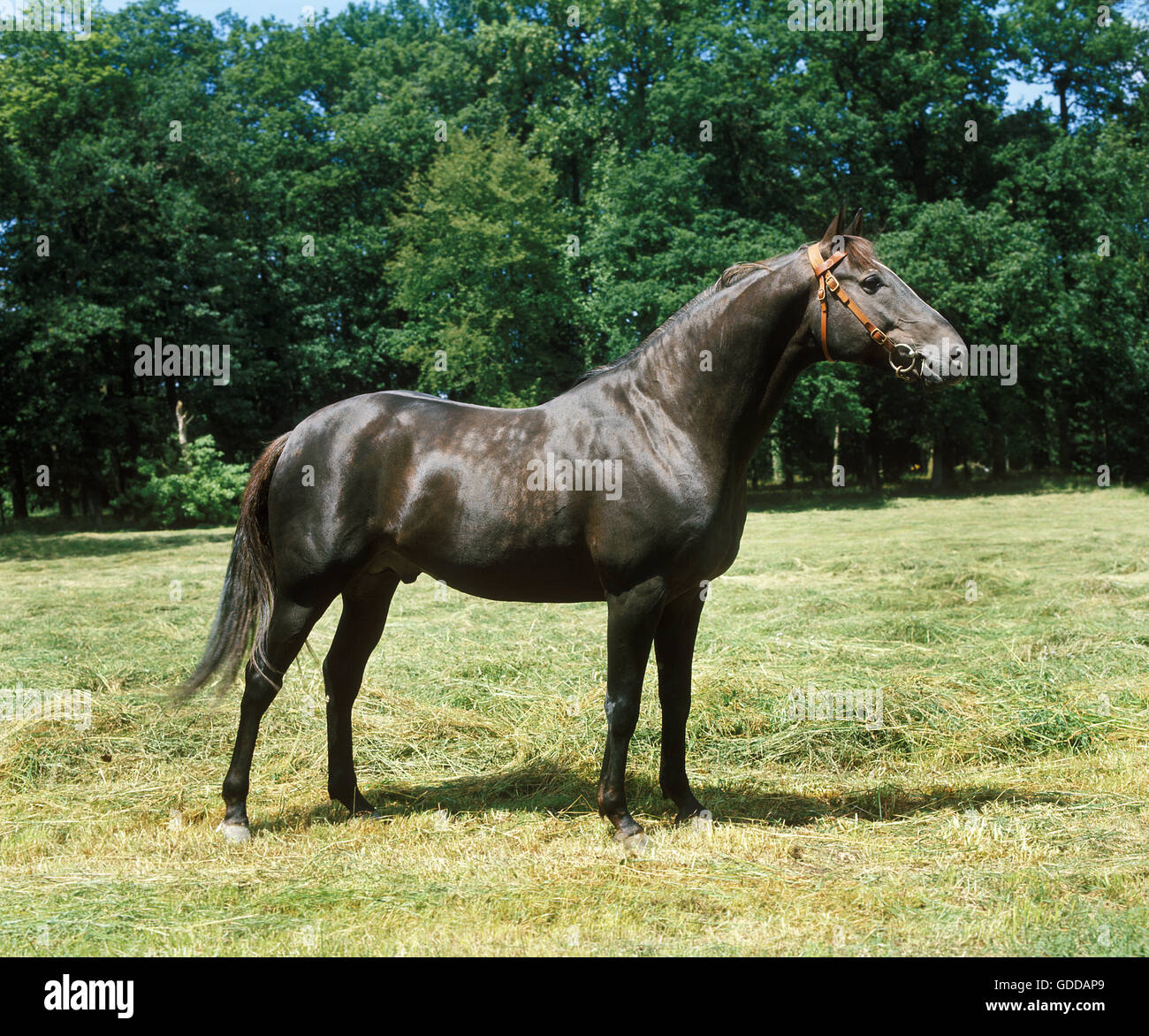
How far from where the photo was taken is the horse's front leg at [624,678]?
420cm

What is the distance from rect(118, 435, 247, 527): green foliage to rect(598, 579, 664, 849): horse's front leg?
22.4m

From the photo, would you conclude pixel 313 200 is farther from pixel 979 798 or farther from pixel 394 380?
pixel 979 798

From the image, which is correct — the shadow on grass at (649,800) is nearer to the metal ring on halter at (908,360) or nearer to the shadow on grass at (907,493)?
the metal ring on halter at (908,360)

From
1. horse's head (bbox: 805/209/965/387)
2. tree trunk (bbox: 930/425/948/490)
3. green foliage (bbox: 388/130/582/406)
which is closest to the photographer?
horse's head (bbox: 805/209/965/387)

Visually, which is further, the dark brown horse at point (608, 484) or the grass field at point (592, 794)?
the dark brown horse at point (608, 484)

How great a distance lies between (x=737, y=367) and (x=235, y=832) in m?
3.22

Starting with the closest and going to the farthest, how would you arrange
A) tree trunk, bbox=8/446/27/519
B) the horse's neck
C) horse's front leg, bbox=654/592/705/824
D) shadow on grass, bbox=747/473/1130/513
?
the horse's neck, horse's front leg, bbox=654/592/705/824, shadow on grass, bbox=747/473/1130/513, tree trunk, bbox=8/446/27/519

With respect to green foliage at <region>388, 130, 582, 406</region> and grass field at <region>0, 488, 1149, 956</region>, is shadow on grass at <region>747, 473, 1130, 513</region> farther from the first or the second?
grass field at <region>0, 488, 1149, 956</region>

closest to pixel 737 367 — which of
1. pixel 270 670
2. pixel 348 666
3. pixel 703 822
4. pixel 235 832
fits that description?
pixel 703 822

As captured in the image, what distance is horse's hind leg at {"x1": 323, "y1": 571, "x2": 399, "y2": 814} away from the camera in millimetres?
4840

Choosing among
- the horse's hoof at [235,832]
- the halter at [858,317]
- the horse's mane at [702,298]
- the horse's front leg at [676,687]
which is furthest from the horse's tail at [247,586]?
the halter at [858,317]

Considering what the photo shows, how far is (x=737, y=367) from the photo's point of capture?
4.33m

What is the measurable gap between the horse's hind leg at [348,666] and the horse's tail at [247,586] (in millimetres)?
413

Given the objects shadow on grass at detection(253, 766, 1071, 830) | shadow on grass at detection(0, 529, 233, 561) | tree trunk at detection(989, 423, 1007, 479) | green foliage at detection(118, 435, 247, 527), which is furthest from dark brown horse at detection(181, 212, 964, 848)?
tree trunk at detection(989, 423, 1007, 479)
